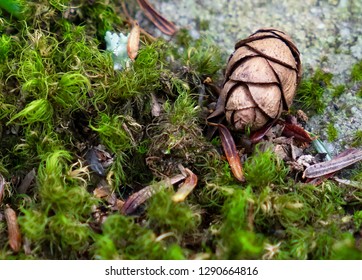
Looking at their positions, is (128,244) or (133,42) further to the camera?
(133,42)

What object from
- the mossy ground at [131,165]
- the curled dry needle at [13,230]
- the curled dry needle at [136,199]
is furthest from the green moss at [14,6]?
the curled dry needle at [136,199]

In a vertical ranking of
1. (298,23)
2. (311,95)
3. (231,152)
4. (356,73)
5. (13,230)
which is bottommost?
(13,230)

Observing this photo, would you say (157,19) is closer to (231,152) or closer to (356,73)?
(231,152)

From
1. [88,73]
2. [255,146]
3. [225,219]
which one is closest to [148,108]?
[88,73]

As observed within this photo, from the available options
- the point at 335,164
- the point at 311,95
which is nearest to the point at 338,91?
the point at 311,95

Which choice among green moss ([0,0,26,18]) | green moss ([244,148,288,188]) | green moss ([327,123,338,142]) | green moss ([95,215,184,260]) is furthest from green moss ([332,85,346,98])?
green moss ([0,0,26,18])

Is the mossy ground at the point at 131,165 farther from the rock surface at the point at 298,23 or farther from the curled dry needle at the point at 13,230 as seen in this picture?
the rock surface at the point at 298,23

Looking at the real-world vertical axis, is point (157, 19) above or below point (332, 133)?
above
